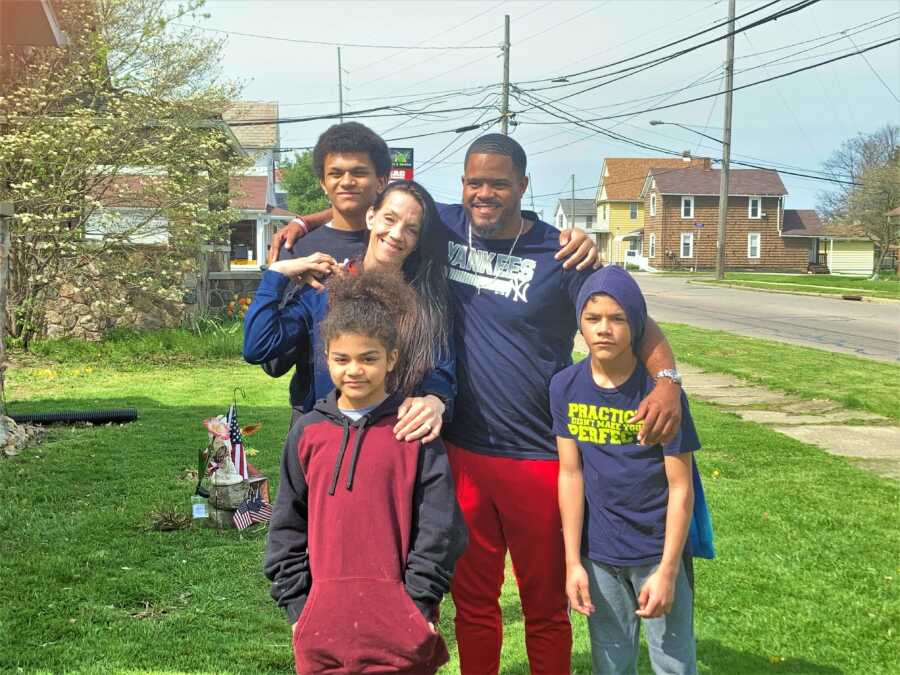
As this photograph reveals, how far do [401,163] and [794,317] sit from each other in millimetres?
17878

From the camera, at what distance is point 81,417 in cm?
868

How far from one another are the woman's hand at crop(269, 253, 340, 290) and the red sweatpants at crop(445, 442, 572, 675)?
2.38 feet

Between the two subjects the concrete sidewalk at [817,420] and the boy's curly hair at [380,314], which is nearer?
the boy's curly hair at [380,314]

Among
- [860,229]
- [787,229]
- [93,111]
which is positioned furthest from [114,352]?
[787,229]

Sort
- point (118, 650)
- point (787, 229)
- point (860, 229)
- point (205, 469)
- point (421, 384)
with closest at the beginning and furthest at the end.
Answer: point (421, 384), point (118, 650), point (205, 469), point (860, 229), point (787, 229)

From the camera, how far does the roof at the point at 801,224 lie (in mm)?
52938

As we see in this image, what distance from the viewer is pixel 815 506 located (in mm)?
5777

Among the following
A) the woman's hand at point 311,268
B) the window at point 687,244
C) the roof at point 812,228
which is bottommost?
the woman's hand at point 311,268

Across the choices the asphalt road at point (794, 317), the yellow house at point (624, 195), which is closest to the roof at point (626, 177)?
the yellow house at point (624, 195)

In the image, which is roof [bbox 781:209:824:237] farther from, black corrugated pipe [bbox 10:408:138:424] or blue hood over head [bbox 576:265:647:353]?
blue hood over head [bbox 576:265:647:353]

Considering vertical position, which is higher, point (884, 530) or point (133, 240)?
point (133, 240)

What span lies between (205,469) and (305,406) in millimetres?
3125

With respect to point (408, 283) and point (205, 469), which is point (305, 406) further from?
point (205, 469)

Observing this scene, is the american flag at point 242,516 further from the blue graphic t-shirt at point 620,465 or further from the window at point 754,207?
the window at point 754,207
